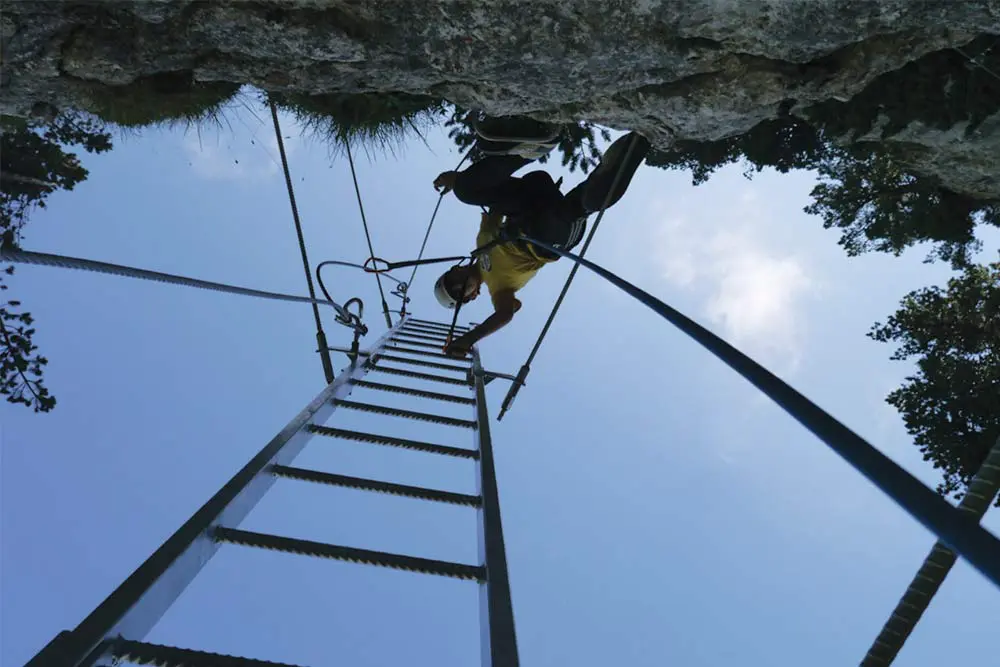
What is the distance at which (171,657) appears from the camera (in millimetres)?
1734

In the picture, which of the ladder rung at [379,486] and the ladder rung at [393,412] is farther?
the ladder rung at [393,412]

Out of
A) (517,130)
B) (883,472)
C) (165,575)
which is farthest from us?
(517,130)

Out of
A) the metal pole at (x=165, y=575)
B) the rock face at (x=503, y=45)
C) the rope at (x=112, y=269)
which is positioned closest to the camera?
the metal pole at (x=165, y=575)

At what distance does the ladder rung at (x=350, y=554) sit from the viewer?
2348mm

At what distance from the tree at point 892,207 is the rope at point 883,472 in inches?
199

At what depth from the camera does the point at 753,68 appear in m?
3.31

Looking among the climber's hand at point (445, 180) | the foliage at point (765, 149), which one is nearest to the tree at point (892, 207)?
the foliage at point (765, 149)

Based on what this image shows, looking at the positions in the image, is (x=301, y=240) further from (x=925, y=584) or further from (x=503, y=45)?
(x=925, y=584)

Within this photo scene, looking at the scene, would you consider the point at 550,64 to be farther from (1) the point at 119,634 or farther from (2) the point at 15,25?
(1) the point at 119,634

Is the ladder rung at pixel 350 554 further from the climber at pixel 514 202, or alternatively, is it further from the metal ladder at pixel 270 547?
the climber at pixel 514 202

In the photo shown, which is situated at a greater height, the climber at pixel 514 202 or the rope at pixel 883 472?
the climber at pixel 514 202

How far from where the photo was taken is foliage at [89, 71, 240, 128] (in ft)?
11.4

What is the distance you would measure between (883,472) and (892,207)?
7.95m

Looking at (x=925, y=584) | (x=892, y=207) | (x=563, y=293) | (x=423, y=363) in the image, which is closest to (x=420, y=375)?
(x=423, y=363)
